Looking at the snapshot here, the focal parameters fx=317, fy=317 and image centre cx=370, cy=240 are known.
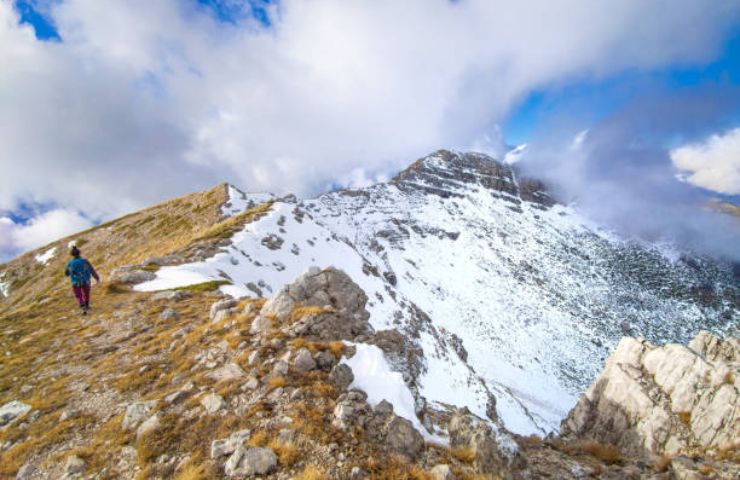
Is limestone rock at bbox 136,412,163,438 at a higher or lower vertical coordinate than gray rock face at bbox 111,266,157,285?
lower

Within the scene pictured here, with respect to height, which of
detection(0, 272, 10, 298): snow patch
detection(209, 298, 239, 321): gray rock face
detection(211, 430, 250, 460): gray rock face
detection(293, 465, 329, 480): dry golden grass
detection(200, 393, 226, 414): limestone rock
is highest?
detection(0, 272, 10, 298): snow patch

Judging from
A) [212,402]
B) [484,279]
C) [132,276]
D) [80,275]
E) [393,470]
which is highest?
[484,279]

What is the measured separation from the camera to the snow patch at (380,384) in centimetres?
841

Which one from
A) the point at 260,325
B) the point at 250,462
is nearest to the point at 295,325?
the point at 260,325

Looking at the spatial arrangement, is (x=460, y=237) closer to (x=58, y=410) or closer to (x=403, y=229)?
(x=403, y=229)

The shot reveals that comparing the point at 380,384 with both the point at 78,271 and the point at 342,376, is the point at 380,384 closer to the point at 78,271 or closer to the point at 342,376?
the point at 342,376

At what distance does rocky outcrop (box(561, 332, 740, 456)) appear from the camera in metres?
12.0

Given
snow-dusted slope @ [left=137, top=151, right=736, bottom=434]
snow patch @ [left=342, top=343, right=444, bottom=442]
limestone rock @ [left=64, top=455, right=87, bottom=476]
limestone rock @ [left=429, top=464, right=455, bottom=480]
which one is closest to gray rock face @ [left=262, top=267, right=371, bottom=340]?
snow patch @ [left=342, top=343, right=444, bottom=442]

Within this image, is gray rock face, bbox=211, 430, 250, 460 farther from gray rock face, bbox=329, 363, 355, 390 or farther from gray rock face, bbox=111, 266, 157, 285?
gray rock face, bbox=111, 266, 157, 285

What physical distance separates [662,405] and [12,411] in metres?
23.2

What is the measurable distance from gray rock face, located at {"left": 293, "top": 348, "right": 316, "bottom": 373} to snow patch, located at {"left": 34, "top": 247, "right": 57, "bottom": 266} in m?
68.4

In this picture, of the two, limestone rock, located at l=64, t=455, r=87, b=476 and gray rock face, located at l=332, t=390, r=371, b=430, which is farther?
gray rock face, located at l=332, t=390, r=371, b=430

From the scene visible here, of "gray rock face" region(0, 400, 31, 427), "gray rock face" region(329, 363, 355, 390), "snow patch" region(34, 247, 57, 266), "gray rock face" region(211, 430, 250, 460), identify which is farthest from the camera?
"snow patch" region(34, 247, 57, 266)

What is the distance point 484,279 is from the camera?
101500 millimetres
